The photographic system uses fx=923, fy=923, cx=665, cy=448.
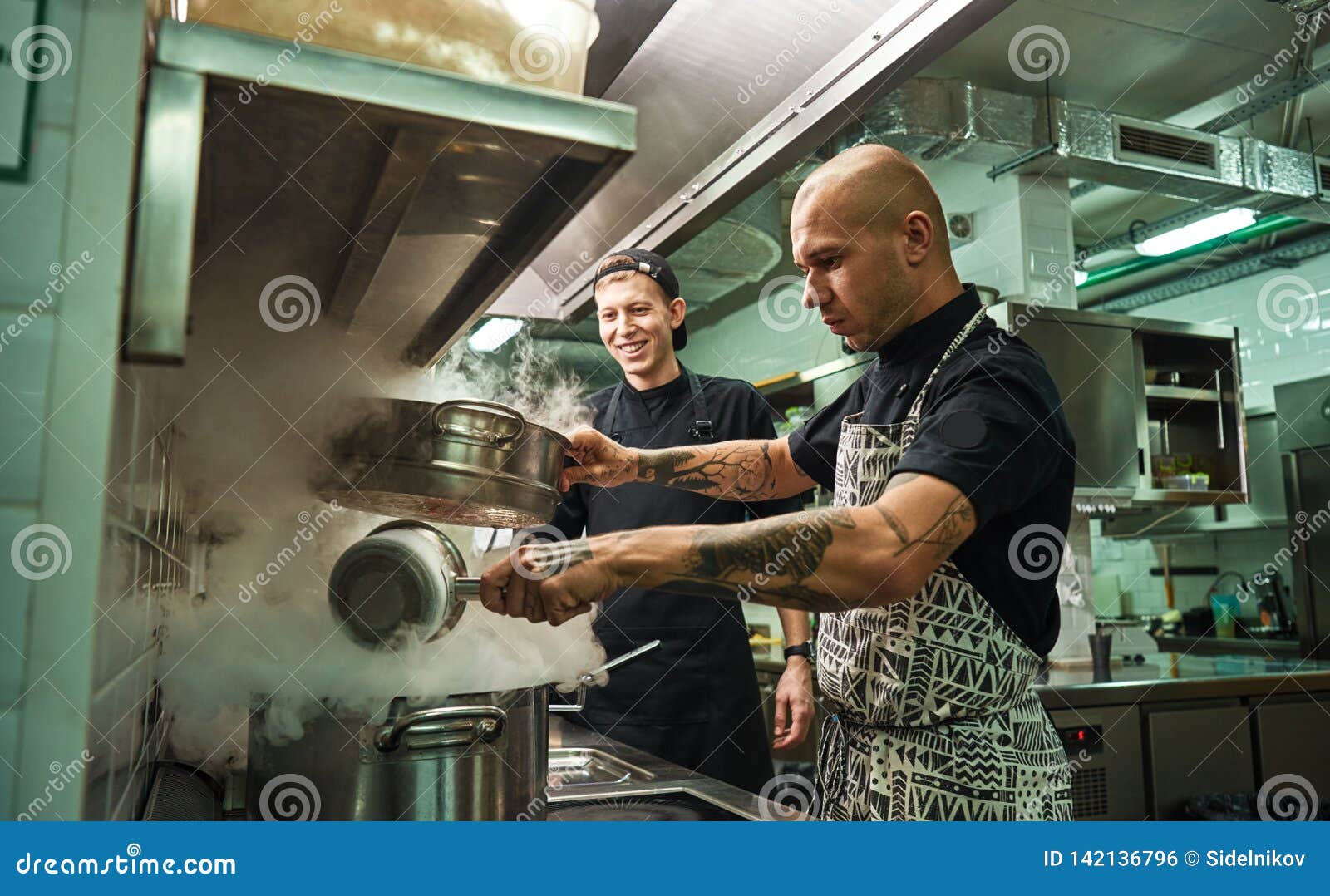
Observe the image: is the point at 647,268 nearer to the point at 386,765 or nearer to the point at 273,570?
the point at 273,570

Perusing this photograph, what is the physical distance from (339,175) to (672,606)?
115 cm

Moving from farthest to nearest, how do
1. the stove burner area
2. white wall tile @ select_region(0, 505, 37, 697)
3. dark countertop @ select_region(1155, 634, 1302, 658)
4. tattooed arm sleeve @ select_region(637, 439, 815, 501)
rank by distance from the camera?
dark countertop @ select_region(1155, 634, 1302, 658) → tattooed arm sleeve @ select_region(637, 439, 815, 501) → the stove burner area → white wall tile @ select_region(0, 505, 37, 697)

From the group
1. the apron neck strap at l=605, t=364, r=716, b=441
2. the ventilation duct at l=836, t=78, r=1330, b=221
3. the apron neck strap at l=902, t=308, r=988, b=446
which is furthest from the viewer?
the ventilation duct at l=836, t=78, r=1330, b=221

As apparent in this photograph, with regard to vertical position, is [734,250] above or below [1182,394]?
above

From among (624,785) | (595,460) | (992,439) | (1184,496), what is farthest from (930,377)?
(1184,496)

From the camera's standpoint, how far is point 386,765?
84 cm

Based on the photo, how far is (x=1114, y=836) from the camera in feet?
2.89

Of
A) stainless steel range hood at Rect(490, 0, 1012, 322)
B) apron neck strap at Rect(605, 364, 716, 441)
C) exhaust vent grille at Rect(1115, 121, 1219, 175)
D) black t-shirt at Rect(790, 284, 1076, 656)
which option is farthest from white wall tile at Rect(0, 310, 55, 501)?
exhaust vent grille at Rect(1115, 121, 1219, 175)

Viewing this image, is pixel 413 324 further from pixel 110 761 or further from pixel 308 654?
pixel 110 761

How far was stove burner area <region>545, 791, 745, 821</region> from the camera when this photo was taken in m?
1.05

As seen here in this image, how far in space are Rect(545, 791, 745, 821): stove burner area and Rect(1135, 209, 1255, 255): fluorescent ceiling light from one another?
3.72 m

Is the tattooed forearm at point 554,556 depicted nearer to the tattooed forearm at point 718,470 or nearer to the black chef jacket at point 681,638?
the tattooed forearm at point 718,470

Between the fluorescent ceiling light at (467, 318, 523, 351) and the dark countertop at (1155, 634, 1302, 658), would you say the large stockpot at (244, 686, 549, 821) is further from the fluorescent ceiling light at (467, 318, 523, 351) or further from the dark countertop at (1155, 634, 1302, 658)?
the dark countertop at (1155, 634, 1302, 658)

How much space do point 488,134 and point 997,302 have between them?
2.69 m
